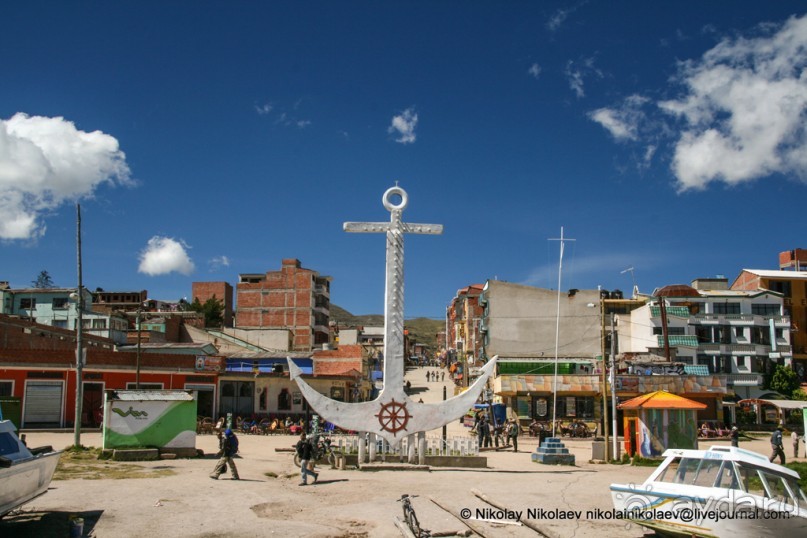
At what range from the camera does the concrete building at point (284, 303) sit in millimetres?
72625

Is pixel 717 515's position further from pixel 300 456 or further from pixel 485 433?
pixel 485 433

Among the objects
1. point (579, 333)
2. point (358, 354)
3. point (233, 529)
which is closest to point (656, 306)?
point (579, 333)

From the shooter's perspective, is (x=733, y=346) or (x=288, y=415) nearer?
(x=288, y=415)

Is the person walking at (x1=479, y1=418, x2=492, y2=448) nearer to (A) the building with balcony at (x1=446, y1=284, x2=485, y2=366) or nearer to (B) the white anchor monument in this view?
(B) the white anchor monument

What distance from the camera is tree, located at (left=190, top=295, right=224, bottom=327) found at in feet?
271

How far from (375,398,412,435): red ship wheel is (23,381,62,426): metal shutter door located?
22.1 m

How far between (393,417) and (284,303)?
51981 millimetres

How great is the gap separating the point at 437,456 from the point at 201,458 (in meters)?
7.93

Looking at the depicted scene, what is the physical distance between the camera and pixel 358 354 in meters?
56.9

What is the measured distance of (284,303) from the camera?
7294 centimetres

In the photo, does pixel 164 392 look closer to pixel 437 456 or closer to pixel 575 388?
pixel 437 456

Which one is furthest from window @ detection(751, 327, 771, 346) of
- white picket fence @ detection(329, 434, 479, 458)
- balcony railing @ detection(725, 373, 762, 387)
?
white picket fence @ detection(329, 434, 479, 458)

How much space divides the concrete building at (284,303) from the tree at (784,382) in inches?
1646

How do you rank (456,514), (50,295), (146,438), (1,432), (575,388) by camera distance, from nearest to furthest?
(1,432) → (456,514) → (146,438) → (575,388) → (50,295)
